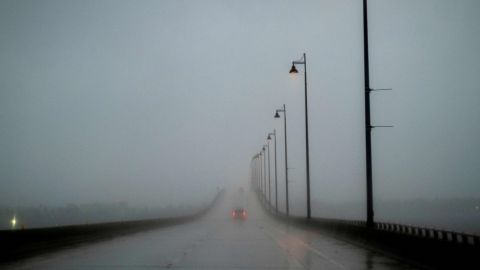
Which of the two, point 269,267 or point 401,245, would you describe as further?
point 401,245

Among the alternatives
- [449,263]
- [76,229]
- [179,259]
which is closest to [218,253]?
[179,259]

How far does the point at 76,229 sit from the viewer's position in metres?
35.8

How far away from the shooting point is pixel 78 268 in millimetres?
19703

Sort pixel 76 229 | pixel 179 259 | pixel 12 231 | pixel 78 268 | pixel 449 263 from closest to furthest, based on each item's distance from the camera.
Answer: pixel 449 263 < pixel 78 268 < pixel 179 259 < pixel 12 231 < pixel 76 229

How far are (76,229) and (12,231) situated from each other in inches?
439

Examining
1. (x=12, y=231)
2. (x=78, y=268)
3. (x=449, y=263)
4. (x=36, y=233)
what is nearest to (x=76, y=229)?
(x=36, y=233)

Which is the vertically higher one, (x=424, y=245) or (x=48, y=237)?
(x=424, y=245)

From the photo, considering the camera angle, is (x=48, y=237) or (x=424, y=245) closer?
(x=424, y=245)

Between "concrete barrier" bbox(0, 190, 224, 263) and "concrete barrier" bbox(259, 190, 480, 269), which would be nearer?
"concrete barrier" bbox(259, 190, 480, 269)

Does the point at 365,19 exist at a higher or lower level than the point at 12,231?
higher

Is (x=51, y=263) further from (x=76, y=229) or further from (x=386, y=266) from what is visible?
(x=76, y=229)

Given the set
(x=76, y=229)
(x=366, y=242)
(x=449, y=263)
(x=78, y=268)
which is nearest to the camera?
(x=449, y=263)

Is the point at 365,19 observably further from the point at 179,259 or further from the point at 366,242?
the point at 179,259

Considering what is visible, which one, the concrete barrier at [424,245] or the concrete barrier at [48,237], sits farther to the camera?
the concrete barrier at [48,237]
